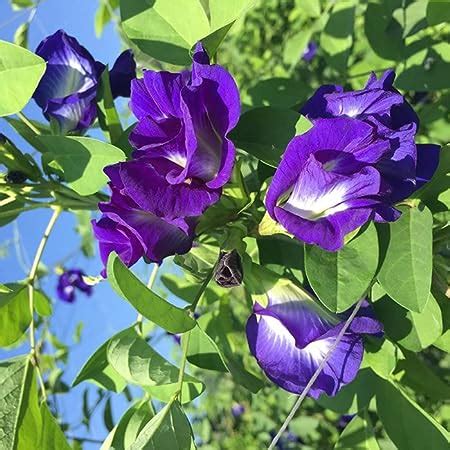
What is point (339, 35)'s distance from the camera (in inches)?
47.1

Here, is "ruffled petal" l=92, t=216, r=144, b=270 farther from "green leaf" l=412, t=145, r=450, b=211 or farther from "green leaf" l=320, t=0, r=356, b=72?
"green leaf" l=320, t=0, r=356, b=72

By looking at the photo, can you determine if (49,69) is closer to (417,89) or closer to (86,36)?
(417,89)

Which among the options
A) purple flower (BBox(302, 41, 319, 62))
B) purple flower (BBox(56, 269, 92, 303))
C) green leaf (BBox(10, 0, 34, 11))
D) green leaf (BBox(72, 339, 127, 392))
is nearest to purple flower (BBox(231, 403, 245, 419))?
purple flower (BBox(56, 269, 92, 303))

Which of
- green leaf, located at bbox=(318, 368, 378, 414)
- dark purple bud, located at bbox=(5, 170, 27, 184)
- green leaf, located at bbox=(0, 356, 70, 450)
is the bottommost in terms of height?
green leaf, located at bbox=(318, 368, 378, 414)

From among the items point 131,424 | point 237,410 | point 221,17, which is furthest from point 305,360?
point 237,410

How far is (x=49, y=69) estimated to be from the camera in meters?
0.87

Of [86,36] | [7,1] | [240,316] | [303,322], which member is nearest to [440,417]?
[240,316]

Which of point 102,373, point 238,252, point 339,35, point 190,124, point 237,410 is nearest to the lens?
point 190,124

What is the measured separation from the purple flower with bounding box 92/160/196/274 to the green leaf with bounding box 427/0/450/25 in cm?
40

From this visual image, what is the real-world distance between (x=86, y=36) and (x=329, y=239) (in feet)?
3.40

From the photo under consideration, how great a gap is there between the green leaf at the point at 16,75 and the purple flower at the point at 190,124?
0.34 ft

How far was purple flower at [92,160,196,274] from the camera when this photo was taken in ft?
2.05

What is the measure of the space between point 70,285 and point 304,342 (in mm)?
1442

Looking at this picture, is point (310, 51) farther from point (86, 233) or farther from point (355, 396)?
point (355, 396)
